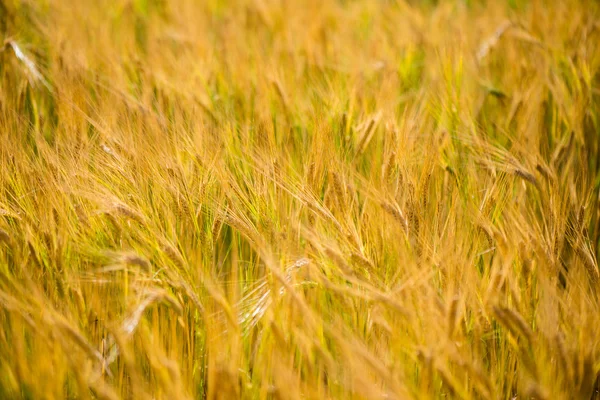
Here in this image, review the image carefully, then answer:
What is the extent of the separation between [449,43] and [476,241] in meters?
0.93

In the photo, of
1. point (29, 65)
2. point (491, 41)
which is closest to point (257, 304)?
point (29, 65)

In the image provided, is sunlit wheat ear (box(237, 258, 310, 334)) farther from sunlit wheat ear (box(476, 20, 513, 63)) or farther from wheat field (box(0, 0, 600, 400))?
sunlit wheat ear (box(476, 20, 513, 63))

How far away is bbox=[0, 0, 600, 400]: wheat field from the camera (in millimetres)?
808

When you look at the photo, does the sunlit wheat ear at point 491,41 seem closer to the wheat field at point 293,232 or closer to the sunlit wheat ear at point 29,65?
the wheat field at point 293,232

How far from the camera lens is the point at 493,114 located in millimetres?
1588

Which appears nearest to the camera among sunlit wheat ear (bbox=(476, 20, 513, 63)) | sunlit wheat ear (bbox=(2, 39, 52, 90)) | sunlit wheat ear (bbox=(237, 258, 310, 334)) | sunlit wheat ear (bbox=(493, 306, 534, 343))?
sunlit wheat ear (bbox=(493, 306, 534, 343))

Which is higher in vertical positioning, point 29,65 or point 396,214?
point 29,65

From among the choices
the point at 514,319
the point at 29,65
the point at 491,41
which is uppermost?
the point at 29,65

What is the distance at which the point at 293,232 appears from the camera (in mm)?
1032

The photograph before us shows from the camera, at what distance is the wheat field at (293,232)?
0.81 m

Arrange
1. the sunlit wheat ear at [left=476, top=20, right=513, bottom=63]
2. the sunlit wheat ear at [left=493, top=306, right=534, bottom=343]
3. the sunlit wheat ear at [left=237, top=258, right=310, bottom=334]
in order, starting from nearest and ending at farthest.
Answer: the sunlit wheat ear at [left=493, top=306, right=534, bottom=343], the sunlit wheat ear at [left=237, top=258, right=310, bottom=334], the sunlit wheat ear at [left=476, top=20, right=513, bottom=63]

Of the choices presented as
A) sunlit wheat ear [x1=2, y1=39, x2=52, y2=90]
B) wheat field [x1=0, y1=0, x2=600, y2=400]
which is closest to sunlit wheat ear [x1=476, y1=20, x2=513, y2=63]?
wheat field [x1=0, y1=0, x2=600, y2=400]

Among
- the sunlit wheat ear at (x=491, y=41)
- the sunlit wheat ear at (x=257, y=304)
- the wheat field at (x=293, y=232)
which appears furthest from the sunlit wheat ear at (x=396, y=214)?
the sunlit wheat ear at (x=491, y=41)

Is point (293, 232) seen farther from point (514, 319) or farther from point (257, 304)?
point (514, 319)
